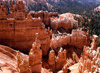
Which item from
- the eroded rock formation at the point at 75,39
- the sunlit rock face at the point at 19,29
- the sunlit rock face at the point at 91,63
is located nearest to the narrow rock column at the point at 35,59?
the sunlit rock face at the point at 91,63

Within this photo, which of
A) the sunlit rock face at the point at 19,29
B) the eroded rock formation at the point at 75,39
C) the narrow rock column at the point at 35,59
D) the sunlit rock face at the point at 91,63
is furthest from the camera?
the eroded rock formation at the point at 75,39

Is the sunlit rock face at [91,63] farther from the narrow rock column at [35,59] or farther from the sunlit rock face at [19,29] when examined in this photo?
the sunlit rock face at [19,29]

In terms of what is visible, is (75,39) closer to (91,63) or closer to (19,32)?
(19,32)

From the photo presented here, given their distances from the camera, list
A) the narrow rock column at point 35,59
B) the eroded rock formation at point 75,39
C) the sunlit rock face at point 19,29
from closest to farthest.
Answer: the narrow rock column at point 35,59, the sunlit rock face at point 19,29, the eroded rock formation at point 75,39

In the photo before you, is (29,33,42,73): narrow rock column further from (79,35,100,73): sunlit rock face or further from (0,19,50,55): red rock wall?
(0,19,50,55): red rock wall

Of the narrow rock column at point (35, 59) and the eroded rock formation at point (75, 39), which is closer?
the narrow rock column at point (35, 59)

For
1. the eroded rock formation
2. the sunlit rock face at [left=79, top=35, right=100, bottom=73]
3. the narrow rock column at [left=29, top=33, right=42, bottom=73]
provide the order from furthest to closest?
the eroded rock formation → the narrow rock column at [left=29, top=33, right=42, bottom=73] → the sunlit rock face at [left=79, top=35, right=100, bottom=73]

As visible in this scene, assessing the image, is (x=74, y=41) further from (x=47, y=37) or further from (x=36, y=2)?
(x=36, y=2)

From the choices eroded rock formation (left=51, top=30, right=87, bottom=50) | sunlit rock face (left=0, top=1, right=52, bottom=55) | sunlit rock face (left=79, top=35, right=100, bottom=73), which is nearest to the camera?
sunlit rock face (left=79, top=35, right=100, bottom=73)

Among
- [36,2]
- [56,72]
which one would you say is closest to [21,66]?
[56,72]

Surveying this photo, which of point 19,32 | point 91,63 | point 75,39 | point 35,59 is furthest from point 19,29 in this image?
point 75,39

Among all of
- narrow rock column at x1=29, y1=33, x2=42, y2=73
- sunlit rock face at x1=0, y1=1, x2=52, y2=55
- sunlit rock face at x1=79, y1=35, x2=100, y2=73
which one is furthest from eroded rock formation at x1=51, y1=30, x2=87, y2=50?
narrow rock column at x1=29, y1=33, x2=42, y2=73

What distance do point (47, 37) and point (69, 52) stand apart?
7.55m

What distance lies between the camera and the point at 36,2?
4087 inches
